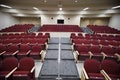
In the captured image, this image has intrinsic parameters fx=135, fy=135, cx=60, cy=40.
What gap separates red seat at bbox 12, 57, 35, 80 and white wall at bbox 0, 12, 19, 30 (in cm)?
1515

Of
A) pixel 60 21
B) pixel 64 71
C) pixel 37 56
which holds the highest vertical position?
pixel 60 21

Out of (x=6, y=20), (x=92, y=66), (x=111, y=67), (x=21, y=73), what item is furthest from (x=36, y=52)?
(x=6, y=20)

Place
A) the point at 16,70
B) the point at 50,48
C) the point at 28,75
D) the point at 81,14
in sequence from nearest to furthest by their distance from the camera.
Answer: the point at 28,75, the point at 16,70, the point at 50,48, the point at 81,14

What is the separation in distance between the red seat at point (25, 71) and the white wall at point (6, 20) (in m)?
15.2

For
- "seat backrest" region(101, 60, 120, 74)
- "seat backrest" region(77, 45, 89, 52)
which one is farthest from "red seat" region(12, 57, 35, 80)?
"seat backrest" region(77, 45, 89, 52)

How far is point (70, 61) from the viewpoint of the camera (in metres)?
7.38

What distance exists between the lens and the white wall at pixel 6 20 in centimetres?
1891

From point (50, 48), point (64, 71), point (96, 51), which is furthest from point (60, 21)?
point (64, 71)

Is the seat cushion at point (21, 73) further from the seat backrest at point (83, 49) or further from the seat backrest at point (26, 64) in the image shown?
the seat backrest at point (83, 49)

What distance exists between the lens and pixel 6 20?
21.0 m

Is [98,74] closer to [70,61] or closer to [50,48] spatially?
[70,61]

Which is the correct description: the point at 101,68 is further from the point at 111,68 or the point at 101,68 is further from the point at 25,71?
the point at 25,71

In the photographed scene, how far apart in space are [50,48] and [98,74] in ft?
17.0

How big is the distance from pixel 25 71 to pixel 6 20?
18.0 m
